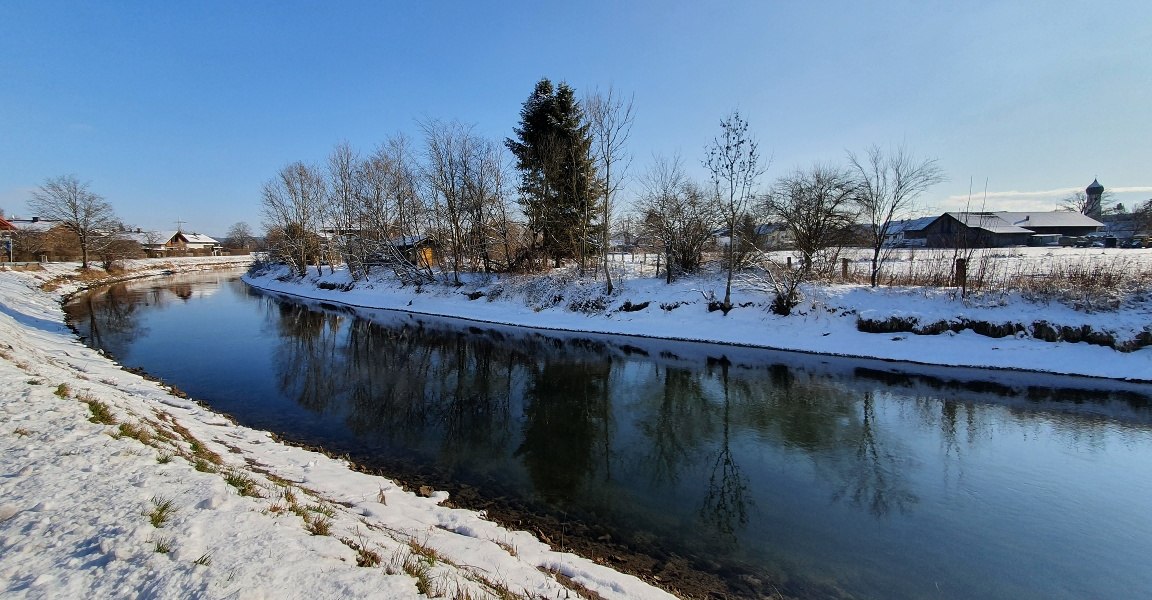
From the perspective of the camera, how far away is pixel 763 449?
8.92 metres

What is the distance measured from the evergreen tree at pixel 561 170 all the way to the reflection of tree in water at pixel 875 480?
19.2m

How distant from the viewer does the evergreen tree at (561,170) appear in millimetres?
26969

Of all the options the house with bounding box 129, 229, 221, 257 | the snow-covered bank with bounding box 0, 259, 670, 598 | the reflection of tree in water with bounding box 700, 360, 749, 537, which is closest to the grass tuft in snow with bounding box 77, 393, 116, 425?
the snow-covered bank with bounding box 0, 259, 670, 598

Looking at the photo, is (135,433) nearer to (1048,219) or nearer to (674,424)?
(674,424)

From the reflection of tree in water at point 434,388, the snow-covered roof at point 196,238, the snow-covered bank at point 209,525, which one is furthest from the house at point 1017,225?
the snow-covered roof at point 196,238

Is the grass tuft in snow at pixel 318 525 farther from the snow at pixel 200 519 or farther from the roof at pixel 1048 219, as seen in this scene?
the roof at pixel 1048 219

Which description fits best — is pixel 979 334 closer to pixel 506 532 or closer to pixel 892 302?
pixel 892 302

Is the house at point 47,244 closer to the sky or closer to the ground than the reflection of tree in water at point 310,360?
closer to the sky

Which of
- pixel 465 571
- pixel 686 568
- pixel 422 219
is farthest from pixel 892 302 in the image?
pixel 422 219

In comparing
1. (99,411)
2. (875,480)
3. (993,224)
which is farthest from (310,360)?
(993,224)

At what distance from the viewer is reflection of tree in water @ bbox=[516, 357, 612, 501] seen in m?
7.80

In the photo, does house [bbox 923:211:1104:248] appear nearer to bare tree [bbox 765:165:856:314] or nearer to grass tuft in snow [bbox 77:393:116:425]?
bare tree [bbox 765:165:856:314]

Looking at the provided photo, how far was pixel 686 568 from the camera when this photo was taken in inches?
216

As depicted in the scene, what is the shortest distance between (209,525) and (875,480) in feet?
29.3
